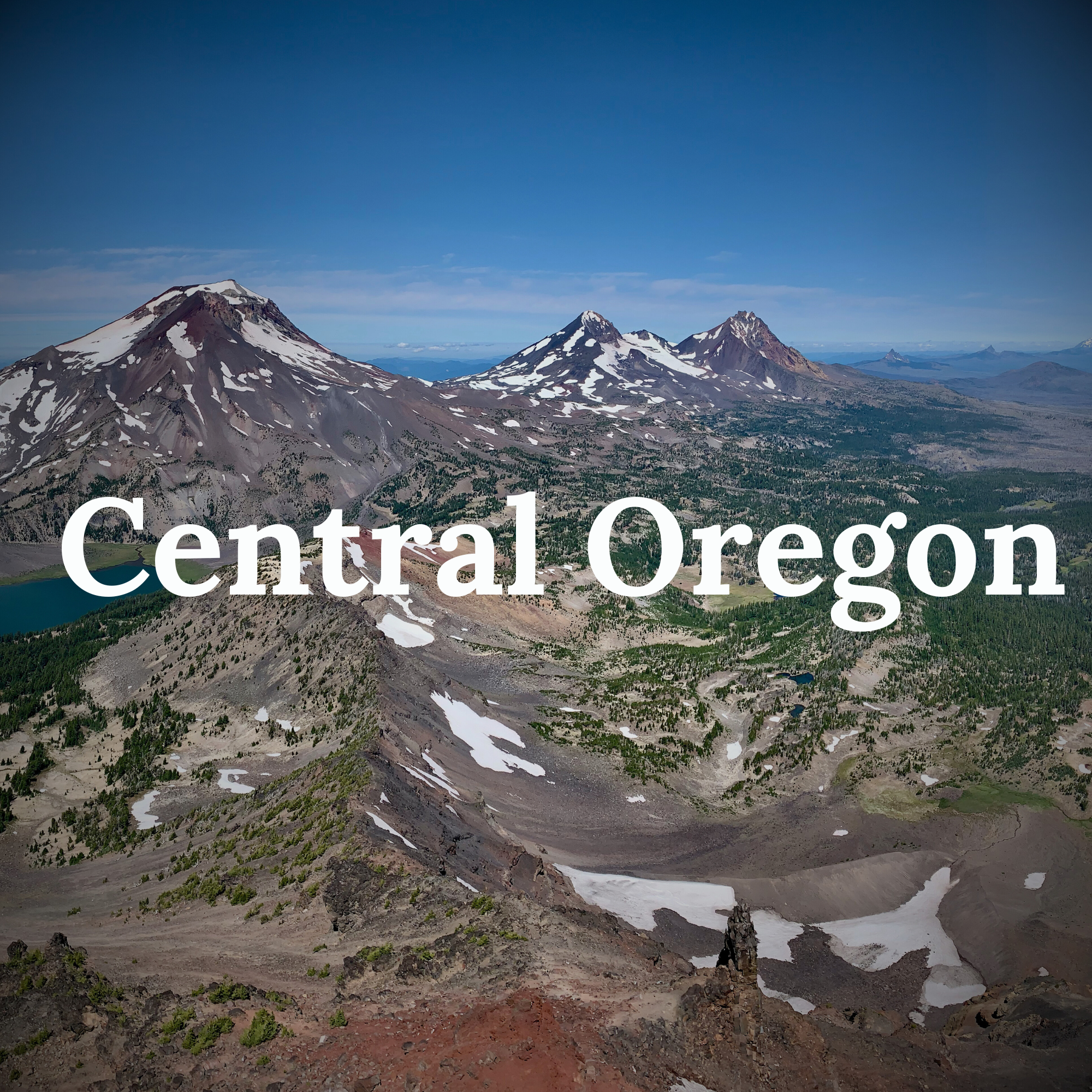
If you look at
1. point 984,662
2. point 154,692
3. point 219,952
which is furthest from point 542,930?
point 984,662

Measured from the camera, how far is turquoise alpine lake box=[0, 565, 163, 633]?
408 ft

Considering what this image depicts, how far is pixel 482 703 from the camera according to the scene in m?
73.8

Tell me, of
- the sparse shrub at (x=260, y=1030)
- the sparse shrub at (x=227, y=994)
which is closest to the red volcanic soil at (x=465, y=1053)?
the sparse shrub at (x=260, y=1030)

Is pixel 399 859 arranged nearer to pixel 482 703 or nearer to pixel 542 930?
pixel 542 930

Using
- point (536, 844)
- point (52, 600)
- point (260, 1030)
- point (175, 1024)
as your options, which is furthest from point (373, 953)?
point (52, 600)

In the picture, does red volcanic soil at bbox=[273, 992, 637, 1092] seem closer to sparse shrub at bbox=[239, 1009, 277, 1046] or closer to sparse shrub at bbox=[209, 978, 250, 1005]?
sparse shrub at bbox=[239, 1009, 277, 1046]

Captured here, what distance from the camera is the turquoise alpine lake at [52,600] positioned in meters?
124

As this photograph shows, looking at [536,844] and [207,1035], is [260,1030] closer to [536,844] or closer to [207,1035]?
[207,1035]

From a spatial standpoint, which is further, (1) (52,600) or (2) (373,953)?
(1) (52,600)

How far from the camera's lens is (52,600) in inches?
5340

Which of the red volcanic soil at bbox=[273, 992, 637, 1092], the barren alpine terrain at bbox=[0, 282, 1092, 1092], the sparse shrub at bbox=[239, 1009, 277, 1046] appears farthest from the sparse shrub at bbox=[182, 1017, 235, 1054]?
the red volcanic soil at bbox=[273, 992, 637, 1092]

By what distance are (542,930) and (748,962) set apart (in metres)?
8.64

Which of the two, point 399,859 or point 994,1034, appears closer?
point 994,1034

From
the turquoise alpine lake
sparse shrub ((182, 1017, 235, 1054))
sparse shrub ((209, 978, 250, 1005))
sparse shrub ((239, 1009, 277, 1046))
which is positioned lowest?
the turquoise alpine lake
